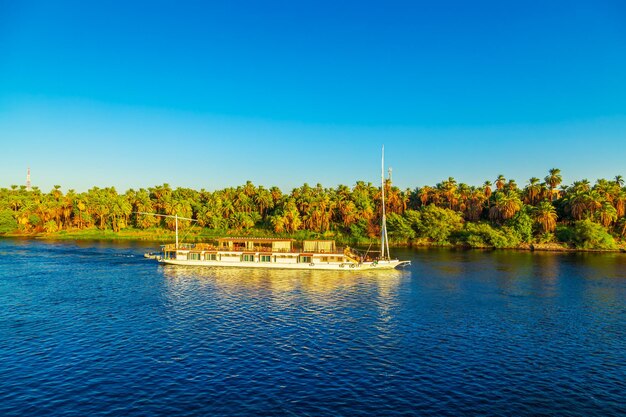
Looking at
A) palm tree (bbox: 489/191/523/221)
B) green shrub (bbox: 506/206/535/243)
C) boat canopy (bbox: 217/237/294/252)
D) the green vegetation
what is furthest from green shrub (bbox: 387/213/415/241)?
boat canopy (bbox: 217/237/294/252)

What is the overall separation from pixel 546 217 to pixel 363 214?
70.4 m

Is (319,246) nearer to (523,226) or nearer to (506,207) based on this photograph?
(523,226)

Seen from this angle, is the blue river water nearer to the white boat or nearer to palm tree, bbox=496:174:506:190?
the white boat

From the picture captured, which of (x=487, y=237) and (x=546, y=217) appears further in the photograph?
(x=487, y=237)

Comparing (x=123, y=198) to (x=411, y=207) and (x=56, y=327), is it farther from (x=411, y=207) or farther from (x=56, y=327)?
(x=56, y=327)

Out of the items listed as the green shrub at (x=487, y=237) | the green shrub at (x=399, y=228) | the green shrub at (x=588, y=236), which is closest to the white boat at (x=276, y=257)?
the green shrub at (x=399, y=228)

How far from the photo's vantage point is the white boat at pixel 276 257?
99.8 meters

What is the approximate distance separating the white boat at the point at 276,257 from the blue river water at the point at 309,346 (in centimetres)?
1382

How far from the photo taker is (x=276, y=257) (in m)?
102

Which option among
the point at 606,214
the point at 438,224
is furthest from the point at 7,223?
the point at 606,214

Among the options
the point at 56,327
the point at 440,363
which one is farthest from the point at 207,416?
the point at 56,327

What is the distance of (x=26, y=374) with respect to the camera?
3772cm

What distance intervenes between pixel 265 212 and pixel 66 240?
279 feet

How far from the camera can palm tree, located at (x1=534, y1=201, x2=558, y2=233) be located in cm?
14562
